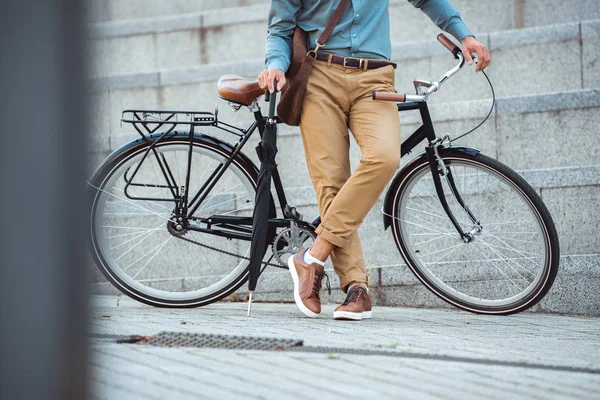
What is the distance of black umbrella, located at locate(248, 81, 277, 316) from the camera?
443cm

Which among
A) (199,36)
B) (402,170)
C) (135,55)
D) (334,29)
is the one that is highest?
(199,36)

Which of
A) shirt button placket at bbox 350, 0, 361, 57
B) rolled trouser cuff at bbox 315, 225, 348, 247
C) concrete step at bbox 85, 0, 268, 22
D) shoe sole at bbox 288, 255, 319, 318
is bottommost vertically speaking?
shoe sole at bbox 288, 255, 319, 318

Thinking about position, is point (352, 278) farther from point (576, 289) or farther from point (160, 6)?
point (160, 6)

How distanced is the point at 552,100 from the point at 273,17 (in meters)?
2.32

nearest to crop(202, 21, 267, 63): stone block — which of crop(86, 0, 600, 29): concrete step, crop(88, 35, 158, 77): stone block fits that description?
crop(86, 0, 600, 29): concrete step

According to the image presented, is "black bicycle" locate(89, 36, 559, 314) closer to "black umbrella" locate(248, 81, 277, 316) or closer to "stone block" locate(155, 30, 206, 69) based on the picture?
"black umbrella" locate(248, 81, 277, 316)

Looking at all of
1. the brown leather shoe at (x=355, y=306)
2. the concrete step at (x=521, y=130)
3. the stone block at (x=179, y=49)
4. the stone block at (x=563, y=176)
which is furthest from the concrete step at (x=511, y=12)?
the brown leather shoe at (x=355, y=306)

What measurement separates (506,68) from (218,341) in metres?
4.06

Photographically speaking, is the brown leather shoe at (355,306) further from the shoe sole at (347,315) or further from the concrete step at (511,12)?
the concrete step at (511,12)

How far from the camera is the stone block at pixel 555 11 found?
7.73 m

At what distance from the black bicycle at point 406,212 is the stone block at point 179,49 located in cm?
370

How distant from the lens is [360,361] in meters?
3.21

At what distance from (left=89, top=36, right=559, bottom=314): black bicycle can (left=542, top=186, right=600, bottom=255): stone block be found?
57 cm

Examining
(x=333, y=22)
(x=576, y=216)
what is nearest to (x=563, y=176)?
(x=576, y=216)
